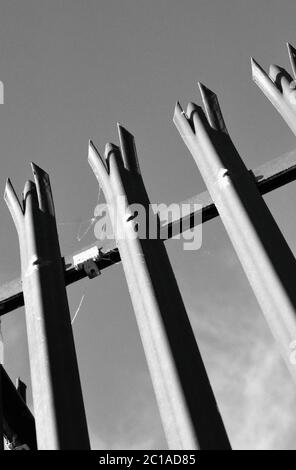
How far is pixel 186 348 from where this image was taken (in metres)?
2.96

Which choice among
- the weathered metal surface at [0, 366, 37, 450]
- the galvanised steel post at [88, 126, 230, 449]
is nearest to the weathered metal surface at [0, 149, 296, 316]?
the galvanised steel post at [88, 126, 230, 449]

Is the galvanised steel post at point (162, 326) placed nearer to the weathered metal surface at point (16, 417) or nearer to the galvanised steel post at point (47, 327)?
the galvanised steel post at point (47, 327)

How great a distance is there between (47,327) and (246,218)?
1129 mm

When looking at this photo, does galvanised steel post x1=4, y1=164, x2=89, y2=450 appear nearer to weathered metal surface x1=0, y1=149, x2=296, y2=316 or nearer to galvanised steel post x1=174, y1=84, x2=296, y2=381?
weathered metal surface x1=0, y1=149, x2=296, y2=316

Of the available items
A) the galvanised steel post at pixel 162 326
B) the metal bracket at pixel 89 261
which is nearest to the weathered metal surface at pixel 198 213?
the metal bracket at pixel 89 261

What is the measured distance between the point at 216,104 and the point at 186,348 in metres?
1.77

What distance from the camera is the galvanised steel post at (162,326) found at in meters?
2.68

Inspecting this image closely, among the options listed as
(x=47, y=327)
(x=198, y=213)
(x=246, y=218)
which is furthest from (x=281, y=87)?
(x=47, y=327)

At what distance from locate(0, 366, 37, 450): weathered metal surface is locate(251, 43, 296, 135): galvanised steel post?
2.37 metres

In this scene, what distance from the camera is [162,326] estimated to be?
3004mm

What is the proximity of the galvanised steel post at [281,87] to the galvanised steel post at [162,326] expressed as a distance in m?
0.93

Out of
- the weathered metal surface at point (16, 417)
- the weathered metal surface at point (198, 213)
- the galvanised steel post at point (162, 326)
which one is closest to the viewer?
the galvanised steel post at point (162, 326)
